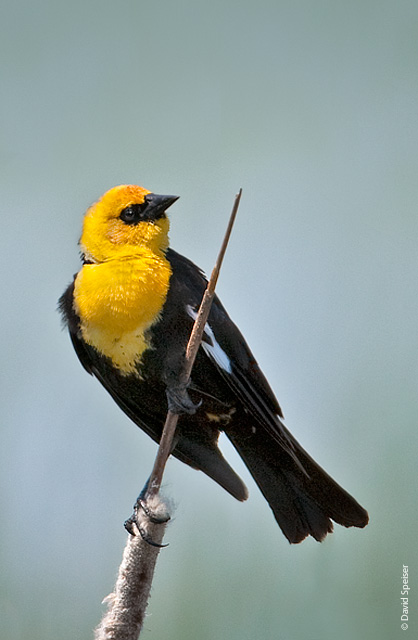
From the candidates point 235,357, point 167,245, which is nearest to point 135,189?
point 167,245

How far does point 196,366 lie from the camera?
2193 millimetres

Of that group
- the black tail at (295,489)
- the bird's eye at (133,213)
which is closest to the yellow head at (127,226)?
the bird's eye at (133,213)

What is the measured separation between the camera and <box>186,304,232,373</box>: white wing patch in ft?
6.99

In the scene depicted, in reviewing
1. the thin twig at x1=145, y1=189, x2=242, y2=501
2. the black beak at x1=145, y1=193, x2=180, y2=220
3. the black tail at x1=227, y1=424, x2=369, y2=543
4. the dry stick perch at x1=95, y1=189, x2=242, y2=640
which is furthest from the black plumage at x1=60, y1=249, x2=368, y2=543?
the dry stick perch at x1=95, y1=189, x2=242, y2=640

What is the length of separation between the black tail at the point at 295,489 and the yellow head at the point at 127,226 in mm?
623

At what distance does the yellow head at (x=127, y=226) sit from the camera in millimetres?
2184

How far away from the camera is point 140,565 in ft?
4.58

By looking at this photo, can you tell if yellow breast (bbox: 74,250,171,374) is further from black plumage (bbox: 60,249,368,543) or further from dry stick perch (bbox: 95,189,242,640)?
dry stick perch (bbox: 95,189,242,640)

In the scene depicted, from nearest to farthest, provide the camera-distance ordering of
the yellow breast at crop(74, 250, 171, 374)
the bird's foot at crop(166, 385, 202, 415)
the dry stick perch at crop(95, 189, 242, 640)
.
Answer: the dry stick perch at crop(95, 189, 242, 640) → the yellow breast at crop(74, 250, 171, 374) → the bird's foot at crop(166, 385, 202, 415)

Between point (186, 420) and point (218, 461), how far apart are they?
156 millimetres

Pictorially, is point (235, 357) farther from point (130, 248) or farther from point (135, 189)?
point (135, 189)

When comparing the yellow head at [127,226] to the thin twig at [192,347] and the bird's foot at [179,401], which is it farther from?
the thin twig at [192,347]

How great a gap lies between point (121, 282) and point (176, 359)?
261mm

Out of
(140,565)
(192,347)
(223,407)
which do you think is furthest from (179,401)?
(140,565)
